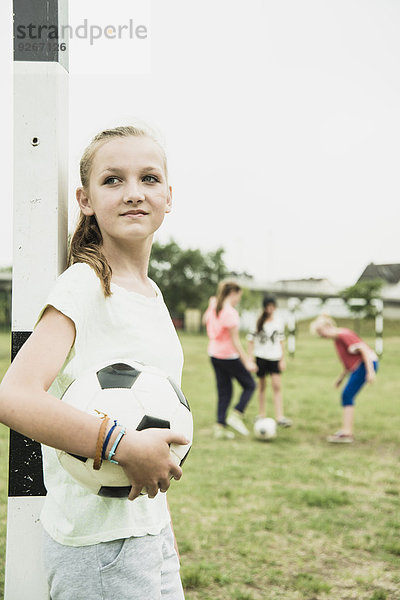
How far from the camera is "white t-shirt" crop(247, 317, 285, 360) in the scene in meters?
8.14

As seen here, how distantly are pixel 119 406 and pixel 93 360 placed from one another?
0.48 ft

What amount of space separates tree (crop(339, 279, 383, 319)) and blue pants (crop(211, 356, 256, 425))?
64.0 feet

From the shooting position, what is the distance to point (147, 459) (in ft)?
4.39

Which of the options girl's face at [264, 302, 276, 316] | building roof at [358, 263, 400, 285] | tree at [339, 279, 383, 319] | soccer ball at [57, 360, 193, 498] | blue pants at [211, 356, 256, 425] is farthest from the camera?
building roof at [358, 263, 400, 285]

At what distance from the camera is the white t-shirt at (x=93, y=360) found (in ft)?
4.80

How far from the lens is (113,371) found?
→ 1.46 metres

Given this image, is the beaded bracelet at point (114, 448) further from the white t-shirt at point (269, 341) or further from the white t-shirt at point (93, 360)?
the white t-shirt at point (269, 341)

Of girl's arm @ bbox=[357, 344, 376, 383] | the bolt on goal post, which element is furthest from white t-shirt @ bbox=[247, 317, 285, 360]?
the bolt on goal post

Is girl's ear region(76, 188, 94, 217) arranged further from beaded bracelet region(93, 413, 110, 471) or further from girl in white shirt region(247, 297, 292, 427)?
→ girl in white shirt region(247, 297, 292, 427)

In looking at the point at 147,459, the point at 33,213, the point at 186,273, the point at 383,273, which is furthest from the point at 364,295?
the point at 147,459

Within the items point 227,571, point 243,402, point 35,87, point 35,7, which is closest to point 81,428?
point 35,87

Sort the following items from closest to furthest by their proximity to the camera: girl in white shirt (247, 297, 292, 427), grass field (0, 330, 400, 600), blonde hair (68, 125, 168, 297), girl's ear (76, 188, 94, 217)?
blonde hair (68, 125, 168, 297) < girl's ear (76, 188, 94, 217) < grass field (0, 330, 400, 600) < girl in white shirt (247, 297, 292, 427)

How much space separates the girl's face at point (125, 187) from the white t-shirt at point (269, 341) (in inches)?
262

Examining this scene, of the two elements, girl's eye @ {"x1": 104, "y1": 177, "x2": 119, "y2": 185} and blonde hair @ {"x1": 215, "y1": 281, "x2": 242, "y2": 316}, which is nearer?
girl's eye @ {"x1": 104, "y1": 177, "x2": 119, "y2": 185}
